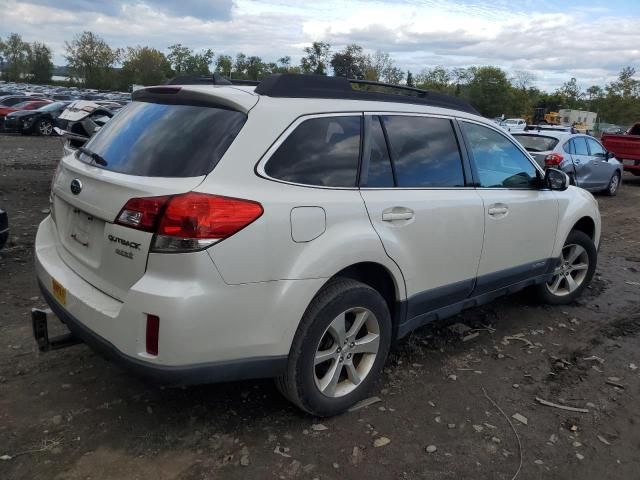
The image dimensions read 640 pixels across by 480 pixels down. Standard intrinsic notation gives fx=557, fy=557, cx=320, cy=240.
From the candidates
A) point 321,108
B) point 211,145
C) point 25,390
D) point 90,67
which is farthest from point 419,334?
point 90,67

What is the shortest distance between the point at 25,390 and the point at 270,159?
2.06m

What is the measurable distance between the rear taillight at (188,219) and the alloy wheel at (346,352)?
0.85 meters

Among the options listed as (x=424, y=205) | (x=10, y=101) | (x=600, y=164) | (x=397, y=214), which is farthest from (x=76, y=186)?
(x=10, y=101)

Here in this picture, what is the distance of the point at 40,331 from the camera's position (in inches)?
116

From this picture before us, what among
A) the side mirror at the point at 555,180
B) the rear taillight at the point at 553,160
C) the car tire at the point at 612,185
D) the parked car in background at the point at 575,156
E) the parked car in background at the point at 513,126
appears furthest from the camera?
the parked car in background at the point at 513,126

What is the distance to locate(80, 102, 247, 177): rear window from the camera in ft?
8.71

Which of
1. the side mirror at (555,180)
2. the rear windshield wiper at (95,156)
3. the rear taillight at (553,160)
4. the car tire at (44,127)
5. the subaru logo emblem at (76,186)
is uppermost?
the rear windshield wiper at (95,156)

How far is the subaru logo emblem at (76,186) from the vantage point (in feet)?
9.66

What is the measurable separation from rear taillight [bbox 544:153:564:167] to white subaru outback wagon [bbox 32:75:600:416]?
760 cm

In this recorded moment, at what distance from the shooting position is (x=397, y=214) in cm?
324

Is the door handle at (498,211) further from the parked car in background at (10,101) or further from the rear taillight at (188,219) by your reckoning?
the parked car in background at (10,101)

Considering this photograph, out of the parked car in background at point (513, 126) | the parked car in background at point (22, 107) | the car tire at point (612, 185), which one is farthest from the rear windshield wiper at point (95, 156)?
the parked car in background at point (22, 107)

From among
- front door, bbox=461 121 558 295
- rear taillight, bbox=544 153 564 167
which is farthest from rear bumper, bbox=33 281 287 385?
rear taillight, bbox=544 153 564 167

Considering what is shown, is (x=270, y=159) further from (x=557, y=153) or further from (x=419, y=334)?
(x=557, y=153)
